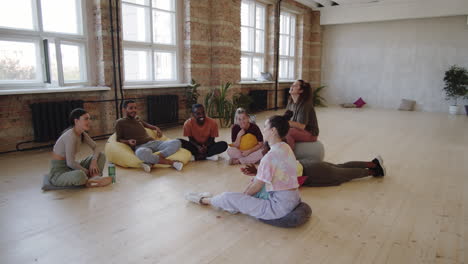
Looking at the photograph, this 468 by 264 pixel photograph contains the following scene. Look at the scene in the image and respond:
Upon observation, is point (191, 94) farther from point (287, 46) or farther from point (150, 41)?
point (287, 46)

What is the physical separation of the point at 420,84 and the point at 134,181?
10554 mm

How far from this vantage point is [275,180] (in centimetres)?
256

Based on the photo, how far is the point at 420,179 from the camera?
3928 millimetres

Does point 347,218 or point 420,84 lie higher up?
point 420,84

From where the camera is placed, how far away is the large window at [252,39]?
973 cm

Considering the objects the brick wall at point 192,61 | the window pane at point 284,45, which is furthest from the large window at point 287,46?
the brick wall at point 192,61

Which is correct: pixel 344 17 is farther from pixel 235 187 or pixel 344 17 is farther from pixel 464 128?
pixel 235 187

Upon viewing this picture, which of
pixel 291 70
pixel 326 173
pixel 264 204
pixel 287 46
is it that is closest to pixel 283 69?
pixel 291 70

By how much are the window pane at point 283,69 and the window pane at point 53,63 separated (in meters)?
7.77

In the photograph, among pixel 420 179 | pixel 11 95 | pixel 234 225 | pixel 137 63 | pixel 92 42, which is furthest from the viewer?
pixel 137 63

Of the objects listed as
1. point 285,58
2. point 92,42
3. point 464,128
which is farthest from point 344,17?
point 92,42

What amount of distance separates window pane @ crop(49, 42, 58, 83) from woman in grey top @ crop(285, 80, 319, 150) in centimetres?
379

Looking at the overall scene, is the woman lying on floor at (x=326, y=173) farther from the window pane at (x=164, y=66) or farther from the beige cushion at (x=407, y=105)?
the beige cushion at (x=407, y=105)

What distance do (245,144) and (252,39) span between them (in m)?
6.23
